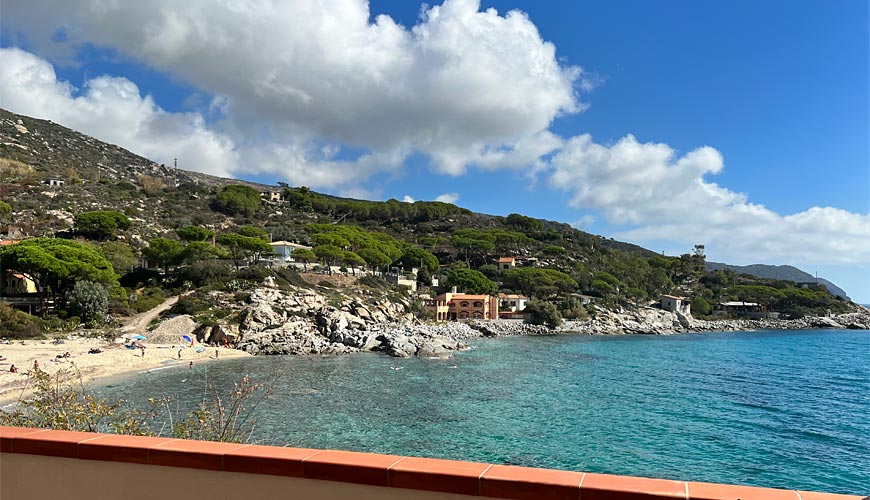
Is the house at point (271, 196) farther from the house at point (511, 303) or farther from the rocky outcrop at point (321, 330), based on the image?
the rocky outcrop at point (321, 330)

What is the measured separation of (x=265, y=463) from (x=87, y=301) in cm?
3260

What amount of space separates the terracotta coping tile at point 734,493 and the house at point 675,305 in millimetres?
66134

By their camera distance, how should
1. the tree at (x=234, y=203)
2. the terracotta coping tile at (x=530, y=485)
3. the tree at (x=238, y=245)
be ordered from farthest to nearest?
1. the tree at (x=234, y=203)
2. the tree at (x=238, y=245)
3. the terracotta coping tile at (x=530, y=485)

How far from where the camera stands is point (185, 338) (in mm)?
28016

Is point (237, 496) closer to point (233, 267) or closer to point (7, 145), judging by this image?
point (233, 267)

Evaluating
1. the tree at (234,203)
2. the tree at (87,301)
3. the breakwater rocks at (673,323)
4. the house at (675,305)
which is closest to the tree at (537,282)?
the breakwater rocks at (673,323)

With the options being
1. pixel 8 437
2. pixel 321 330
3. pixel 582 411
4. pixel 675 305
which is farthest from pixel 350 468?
pixel 675 305

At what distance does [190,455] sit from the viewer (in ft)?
7.50

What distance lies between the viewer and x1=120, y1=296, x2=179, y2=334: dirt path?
29.5 m

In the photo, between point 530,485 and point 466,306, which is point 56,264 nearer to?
point 466,306

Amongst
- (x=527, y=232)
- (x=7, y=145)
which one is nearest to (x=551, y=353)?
(x=527, y=232)

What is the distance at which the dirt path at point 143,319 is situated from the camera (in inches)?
1163

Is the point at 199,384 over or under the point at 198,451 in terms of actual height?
under

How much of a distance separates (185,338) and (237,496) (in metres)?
28.9
